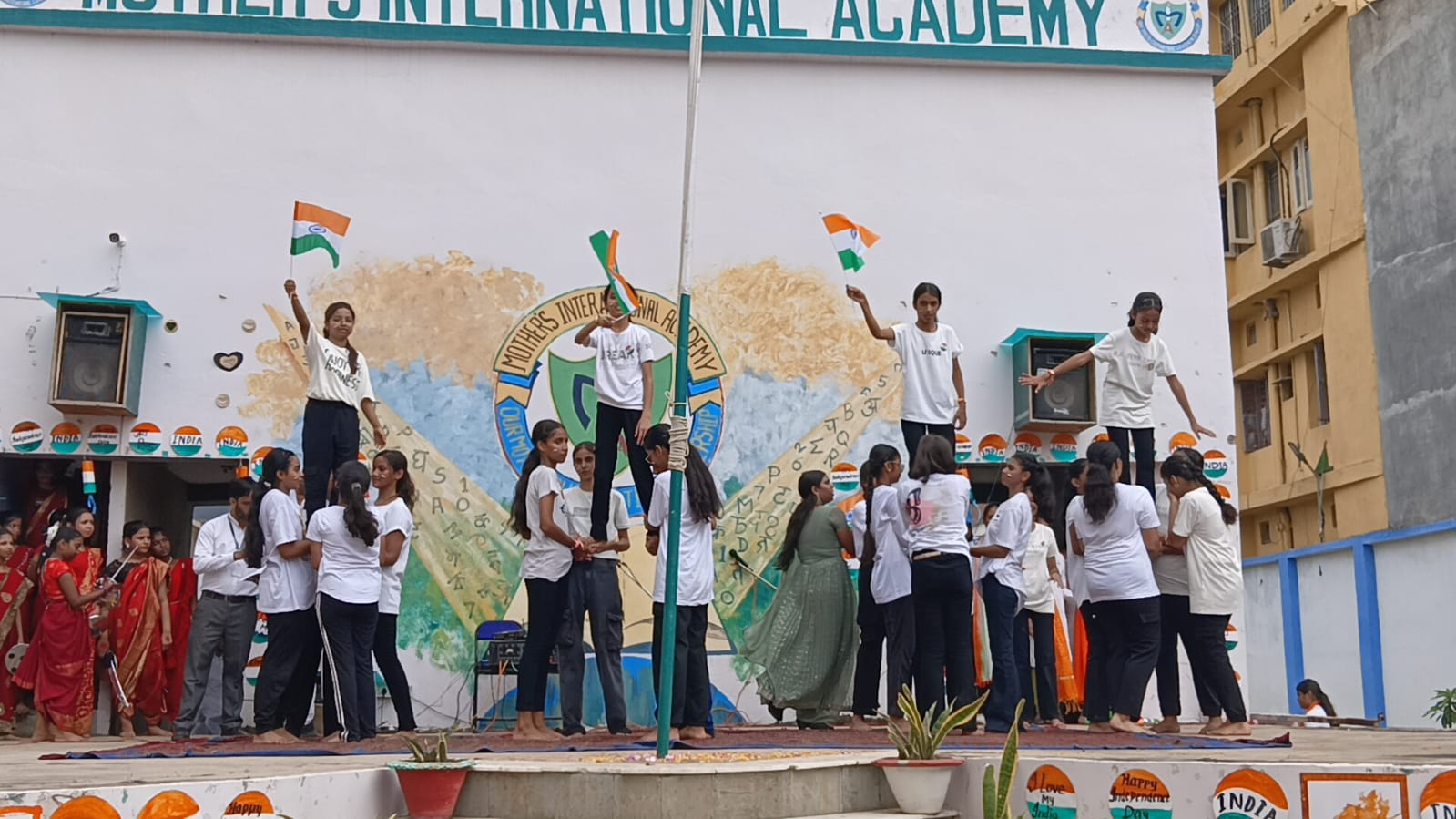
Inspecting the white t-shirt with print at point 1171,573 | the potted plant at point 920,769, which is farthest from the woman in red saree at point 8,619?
the white t-shirt with print at point 1171,573

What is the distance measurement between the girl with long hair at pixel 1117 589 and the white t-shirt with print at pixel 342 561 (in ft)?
12.5

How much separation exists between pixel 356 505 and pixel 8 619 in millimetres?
3498

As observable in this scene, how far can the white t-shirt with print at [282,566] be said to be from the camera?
7.47m

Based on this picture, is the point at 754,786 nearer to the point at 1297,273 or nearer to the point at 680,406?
the point at 680,406

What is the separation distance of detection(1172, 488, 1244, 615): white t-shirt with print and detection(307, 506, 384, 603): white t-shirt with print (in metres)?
4.26

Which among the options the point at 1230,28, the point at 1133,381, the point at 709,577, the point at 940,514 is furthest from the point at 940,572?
the point at 1230,28

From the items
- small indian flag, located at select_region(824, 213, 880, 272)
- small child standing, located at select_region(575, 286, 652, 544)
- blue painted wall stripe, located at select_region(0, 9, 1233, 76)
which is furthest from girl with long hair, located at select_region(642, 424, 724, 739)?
blue painted wall stripe, located at select_region(0, 9, 1233, 76)

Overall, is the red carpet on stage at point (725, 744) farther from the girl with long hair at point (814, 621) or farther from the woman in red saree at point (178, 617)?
the woman in red saree at point (178, 617)

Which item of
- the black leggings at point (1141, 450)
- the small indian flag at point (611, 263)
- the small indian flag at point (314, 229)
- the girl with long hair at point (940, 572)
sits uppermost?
the small indian flag at point (314, 229)

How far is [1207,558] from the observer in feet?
23.9

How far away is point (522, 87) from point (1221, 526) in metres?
6.08

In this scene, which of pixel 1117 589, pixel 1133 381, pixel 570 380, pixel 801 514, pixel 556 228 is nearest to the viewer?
pixel 1117 589

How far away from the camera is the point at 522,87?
10531 mm

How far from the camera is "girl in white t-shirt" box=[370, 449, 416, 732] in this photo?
294 inches
